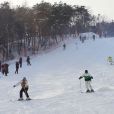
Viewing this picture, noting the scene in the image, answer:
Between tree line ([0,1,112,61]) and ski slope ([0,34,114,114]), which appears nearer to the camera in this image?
ski slope ([0,34,114,114])

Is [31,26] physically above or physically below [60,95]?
above

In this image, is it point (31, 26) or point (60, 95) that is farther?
point (31, 26)

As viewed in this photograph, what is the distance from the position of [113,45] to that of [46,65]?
778 inches

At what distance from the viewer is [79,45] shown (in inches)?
2589

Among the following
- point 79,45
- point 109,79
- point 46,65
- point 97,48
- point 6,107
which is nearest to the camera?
point 6,107

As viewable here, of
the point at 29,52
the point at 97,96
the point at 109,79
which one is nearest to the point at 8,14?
the point at 29,52

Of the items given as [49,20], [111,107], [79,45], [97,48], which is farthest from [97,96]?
[49,20]

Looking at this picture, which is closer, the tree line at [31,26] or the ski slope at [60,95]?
the ski slope at [60,95]

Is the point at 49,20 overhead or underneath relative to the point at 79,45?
overhead

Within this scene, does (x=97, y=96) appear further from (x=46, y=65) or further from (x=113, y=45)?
(x=113, y=45)

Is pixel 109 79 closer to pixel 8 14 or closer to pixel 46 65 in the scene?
pixel 46 65

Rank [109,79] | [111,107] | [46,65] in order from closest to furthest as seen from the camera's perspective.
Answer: [111,107], [109,79], [46,65]

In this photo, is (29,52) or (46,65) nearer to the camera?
(46,65)

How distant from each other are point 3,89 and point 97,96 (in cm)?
952
